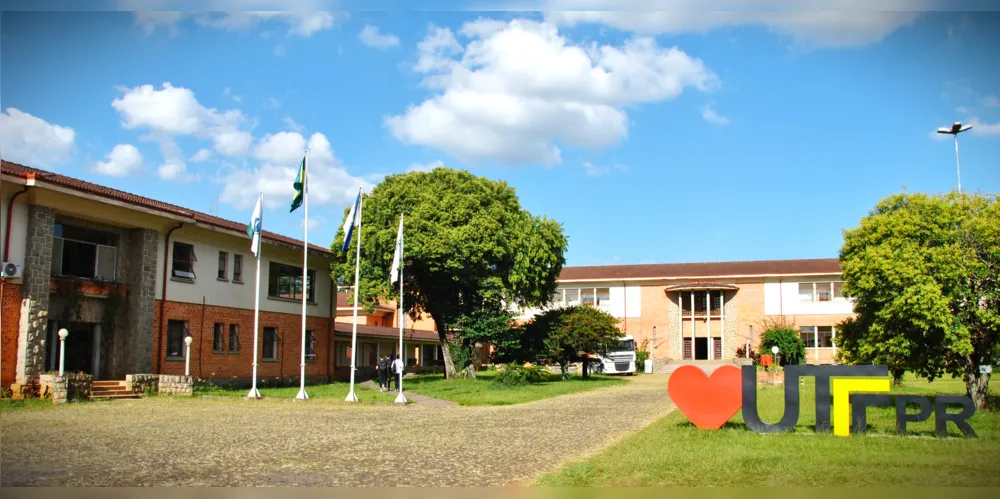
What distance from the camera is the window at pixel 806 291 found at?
55281 millimetres

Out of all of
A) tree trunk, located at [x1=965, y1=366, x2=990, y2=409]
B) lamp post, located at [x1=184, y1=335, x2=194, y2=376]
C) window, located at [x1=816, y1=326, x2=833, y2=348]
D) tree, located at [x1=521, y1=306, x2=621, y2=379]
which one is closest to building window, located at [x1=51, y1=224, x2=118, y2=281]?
lamp post, located at [x1=184, y1=335, x2=194, y2=376]

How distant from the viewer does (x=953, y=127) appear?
21406 millimetres

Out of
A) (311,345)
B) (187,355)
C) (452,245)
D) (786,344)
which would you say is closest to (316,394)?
(187,355)

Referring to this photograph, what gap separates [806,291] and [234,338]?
39821 millimetres

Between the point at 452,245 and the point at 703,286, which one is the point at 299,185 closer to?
the point at 452,245

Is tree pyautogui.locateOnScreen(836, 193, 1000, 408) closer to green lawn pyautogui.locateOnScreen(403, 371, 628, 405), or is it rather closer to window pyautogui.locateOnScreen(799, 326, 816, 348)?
green lawn pyautogui.locateOnScreen(403, 371, 628, 405)

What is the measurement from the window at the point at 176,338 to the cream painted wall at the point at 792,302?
40.5 metres

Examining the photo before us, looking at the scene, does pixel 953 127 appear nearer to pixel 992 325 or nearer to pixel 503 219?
pixel 992 325

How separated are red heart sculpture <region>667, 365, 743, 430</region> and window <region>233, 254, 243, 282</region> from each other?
20611mm

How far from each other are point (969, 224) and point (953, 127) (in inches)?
196

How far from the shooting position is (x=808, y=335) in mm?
54906

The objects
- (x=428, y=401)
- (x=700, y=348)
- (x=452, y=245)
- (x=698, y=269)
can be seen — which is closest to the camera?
(x=428, y=401)

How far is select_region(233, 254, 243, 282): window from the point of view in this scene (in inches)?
1216

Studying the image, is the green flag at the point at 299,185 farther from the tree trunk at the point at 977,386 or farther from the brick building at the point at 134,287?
the tree trunk at the point at 977,386
